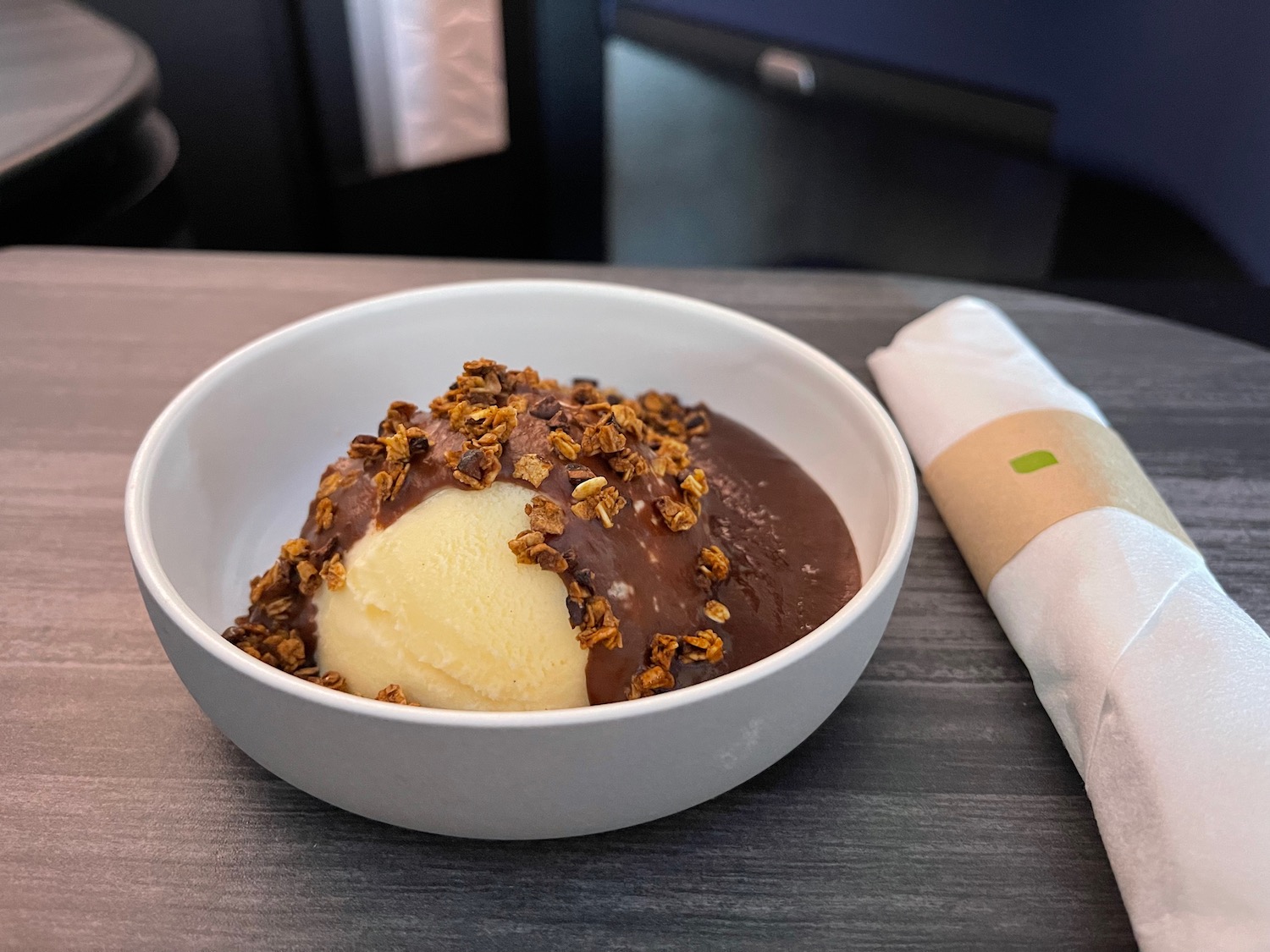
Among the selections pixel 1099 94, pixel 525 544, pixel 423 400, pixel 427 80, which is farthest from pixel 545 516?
pixel 427 80

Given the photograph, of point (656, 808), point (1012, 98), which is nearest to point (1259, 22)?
point (1012, 98)

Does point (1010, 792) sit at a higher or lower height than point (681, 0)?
higher

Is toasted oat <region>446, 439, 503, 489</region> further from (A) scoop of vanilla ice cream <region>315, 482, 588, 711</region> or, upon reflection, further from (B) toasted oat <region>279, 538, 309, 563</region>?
(B) toasted oat <region>279, 538, 309, 563</region>

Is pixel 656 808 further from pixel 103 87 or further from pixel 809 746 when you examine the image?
pixel 103 87

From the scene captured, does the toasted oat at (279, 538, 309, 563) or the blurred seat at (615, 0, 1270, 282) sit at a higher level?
the toasted oat at (279, 538, 309, 563)

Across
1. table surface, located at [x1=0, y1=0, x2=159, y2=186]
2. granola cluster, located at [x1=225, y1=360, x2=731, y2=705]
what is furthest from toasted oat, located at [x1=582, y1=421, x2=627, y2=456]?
table surface, located at [x1=0, y1=0, x2=159, y2=186]

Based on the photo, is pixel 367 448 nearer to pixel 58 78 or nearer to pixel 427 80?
pixel 58 78
